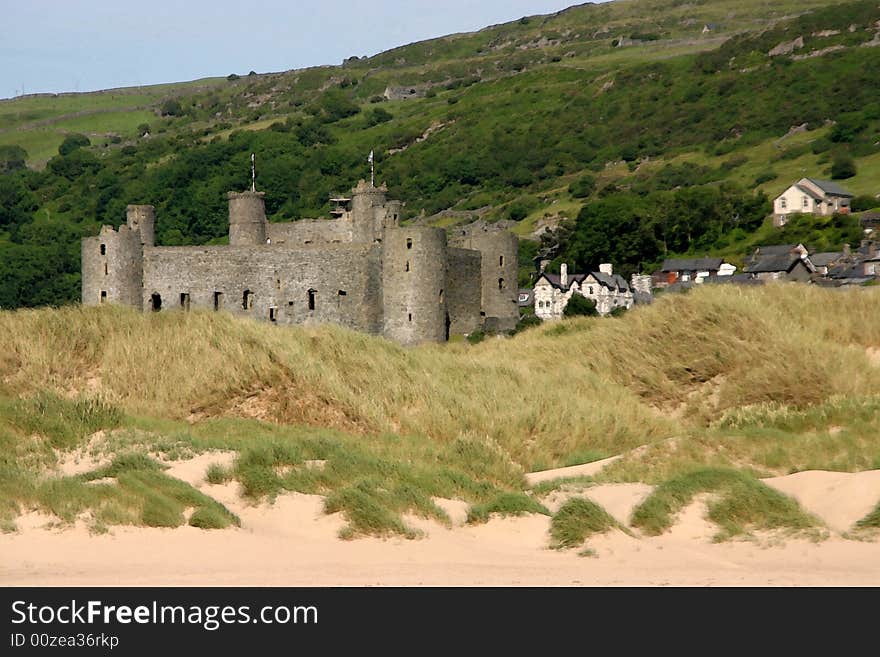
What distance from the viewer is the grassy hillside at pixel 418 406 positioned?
14703 millimetres

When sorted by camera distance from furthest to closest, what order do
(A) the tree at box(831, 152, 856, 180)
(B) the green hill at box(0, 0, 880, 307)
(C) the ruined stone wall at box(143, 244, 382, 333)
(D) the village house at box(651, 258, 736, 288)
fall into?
(A) the tree at box(831, 152, 856, 180), (B) the green hill at box(0, 0, 880, 307), (D) the village house at box(651, 258, 736, 288), (C) the ruined stone wall at box(143, 244, 382, 333)

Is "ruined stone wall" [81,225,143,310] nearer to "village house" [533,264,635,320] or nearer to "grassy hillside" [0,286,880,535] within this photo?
"grassy hillside" [0,286,880,535]

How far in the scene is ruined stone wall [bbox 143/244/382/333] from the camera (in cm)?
4625

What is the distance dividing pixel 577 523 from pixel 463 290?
1364 inches

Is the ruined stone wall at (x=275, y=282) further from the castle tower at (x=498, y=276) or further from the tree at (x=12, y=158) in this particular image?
the tree at (x=12, y=158)

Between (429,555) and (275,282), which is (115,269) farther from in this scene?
(429,555)

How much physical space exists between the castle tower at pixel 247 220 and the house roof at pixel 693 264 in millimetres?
39507

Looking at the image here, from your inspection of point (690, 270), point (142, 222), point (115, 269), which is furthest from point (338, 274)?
point (690, 270)

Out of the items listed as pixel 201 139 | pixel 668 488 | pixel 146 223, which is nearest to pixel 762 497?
pixel 668 488

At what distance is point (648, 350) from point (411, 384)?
511 centimetres

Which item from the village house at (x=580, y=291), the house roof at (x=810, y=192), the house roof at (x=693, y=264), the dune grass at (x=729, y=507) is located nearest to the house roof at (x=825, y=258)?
the house roof at (x=693, y=264)

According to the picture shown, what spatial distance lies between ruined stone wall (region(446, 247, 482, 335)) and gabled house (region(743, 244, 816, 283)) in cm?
2707

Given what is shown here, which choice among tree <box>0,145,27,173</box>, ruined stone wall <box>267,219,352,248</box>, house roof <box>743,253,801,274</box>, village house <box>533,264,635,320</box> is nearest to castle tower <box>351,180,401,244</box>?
ruined stone wall <box>267,219,352,248</box>

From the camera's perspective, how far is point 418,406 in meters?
20.7
